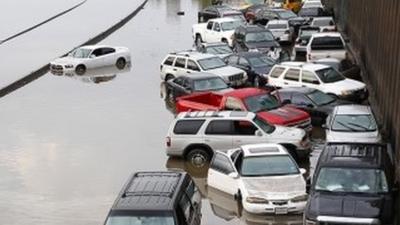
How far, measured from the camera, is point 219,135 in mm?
20594

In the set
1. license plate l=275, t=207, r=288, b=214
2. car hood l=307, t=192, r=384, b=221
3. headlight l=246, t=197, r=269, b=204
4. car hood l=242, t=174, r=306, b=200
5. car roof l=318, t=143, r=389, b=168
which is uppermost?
car roof l=318, t=143, r=389, b=168

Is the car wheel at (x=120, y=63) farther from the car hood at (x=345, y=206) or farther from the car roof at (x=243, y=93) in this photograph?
the car hood at (x=345, y=206)

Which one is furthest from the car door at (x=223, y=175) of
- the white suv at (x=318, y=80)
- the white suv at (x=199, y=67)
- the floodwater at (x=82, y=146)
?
the white suv at (x=199, y=67)

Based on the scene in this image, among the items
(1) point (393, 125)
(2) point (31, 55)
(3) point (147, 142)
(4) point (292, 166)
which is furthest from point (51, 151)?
(2) point (31, 55)

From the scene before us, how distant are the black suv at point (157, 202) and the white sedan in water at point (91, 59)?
77.2 feet

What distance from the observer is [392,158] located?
58.2ft

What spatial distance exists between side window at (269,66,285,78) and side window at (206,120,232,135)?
8.51 meters

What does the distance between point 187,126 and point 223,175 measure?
3.58 metres

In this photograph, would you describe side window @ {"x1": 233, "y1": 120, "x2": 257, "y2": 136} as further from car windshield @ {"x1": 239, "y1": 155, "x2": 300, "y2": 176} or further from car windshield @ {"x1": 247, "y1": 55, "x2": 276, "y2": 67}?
car windshield @ {"x1": 247, "y1": 55, "x2": 276, "y2": 67}

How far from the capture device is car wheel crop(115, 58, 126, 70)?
38709 mm

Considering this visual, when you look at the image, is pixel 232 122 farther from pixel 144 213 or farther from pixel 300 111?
pixel 144 213

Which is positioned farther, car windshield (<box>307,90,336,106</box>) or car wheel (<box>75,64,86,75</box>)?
car wheel (<box>75,64,86,75</box>)

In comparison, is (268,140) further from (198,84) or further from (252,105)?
(198,84)

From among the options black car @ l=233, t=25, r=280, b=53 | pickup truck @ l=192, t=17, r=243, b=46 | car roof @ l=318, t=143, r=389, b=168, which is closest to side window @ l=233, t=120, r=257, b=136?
car roof @ l=318, t=143, r=389, b=168
